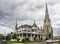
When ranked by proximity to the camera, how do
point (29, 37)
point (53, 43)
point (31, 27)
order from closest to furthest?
point (53, 43), point (29, 37), point (31, 27)

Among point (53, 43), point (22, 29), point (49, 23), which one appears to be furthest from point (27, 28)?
point (49, 23)

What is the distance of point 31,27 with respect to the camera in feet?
176

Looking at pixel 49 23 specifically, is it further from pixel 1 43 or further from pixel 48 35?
pixel 1 43

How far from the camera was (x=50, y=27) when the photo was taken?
65188 millimetres

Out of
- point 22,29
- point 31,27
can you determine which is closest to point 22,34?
point 22,29

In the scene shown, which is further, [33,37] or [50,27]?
[50,27]

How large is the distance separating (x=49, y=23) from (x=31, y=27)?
13.9 meters

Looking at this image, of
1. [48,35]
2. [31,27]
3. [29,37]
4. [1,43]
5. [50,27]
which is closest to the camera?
[1,43]

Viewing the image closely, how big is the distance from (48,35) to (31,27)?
29.0 ft

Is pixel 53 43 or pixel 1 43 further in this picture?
pixel 53 43

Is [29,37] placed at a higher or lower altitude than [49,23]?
lower

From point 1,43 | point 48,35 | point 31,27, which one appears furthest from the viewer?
point 48,35

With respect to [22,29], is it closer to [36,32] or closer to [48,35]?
[36,32]

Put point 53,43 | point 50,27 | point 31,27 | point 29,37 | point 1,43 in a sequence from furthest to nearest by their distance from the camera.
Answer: point 50,27 → point 31,27 → point 29,37 → point 53,43 → point 1,43
